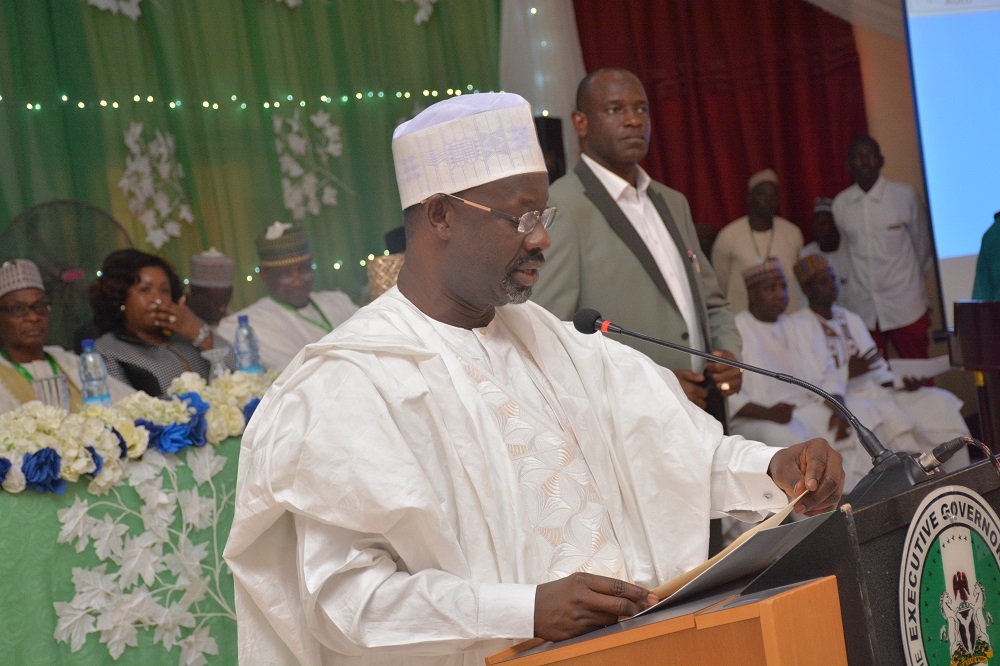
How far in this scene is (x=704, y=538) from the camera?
94.7 inches

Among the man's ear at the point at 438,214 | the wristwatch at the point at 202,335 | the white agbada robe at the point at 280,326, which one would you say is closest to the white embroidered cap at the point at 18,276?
the wristwatch at the point at 202,335

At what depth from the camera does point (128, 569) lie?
3732 millimetres

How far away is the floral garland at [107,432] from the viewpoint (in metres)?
3.51

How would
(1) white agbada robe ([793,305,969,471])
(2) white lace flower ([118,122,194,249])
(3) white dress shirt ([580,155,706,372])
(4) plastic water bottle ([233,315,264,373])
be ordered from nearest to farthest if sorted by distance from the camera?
1. (3) white dress shirt ([580,155,706,372])
2. (4) plastic water bottle ([233,315,264,373])
3. (2) white lace flower ([118,122,194,249])
4. (1) white agbada robe ([793,305,969,471])

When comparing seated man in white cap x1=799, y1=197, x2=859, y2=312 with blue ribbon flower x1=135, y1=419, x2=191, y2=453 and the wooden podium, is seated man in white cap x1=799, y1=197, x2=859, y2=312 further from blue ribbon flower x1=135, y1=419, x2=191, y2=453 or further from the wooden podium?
the wooden podium

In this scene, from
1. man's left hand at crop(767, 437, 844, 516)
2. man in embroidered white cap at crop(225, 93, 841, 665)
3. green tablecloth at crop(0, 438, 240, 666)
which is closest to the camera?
man in embroidered white cap at crop(225, 93, 841, 665)

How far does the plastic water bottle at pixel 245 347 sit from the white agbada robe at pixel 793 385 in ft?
8.67

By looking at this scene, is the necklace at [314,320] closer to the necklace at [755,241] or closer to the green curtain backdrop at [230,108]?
the green curtain backdrop at [230,108]

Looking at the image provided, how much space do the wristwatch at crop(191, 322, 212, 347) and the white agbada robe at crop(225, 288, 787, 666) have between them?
3.21 metres

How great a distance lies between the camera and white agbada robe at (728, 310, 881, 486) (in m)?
6.25

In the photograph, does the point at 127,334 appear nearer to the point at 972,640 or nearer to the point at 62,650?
the point at 62,650

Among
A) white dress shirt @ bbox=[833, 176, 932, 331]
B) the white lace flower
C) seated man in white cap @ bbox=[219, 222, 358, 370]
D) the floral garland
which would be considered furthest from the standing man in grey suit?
white dress shirt @ bbox=[833, 176, 932, 331]

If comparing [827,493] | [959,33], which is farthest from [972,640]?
[959,33]

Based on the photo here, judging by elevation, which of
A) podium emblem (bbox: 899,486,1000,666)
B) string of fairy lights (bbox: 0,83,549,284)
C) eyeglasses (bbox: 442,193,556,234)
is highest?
string of fairy lights (bbox: 0,83,549,284)
